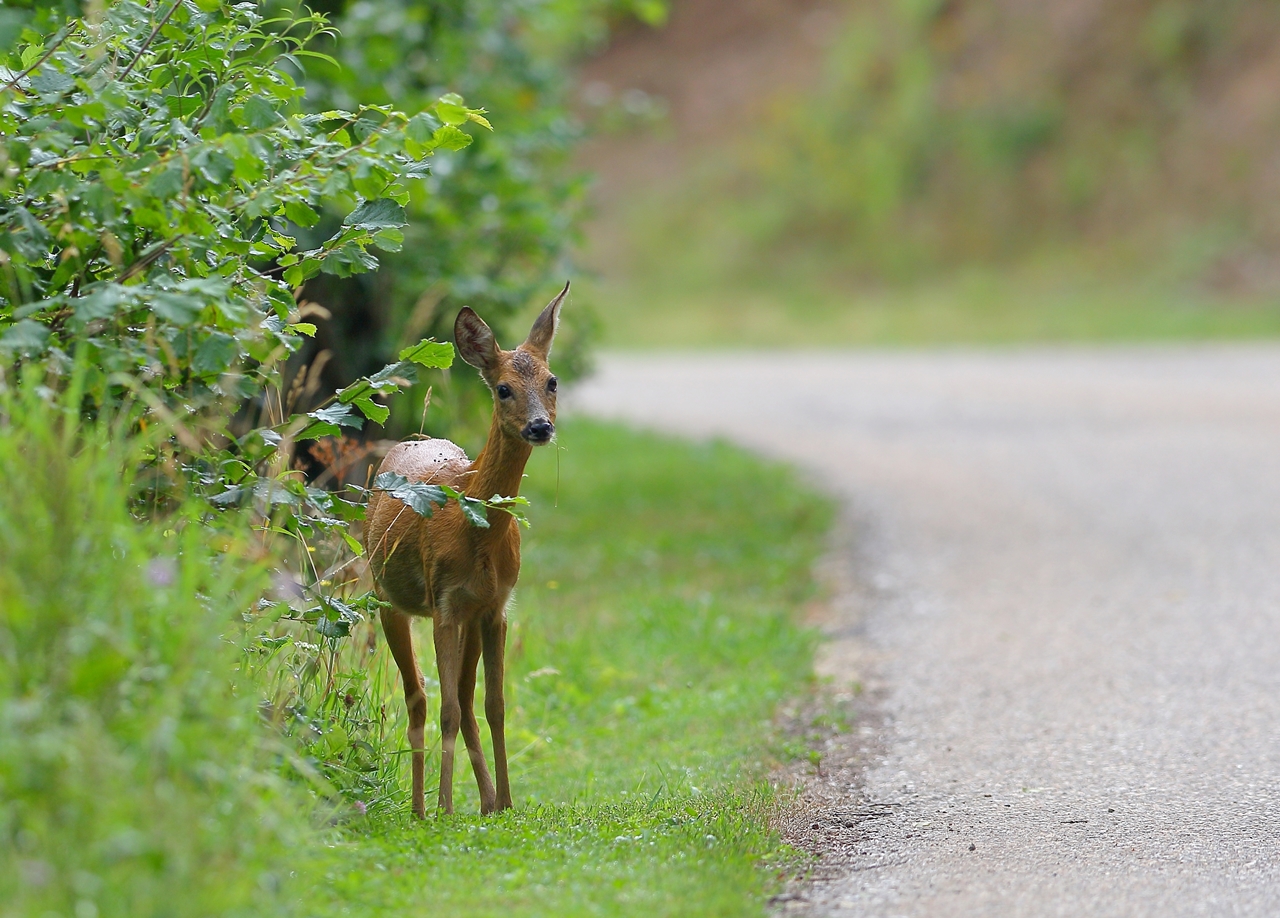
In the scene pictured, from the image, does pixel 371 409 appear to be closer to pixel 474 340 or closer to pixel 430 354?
pixel 430 354

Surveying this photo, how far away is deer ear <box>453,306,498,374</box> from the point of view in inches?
207

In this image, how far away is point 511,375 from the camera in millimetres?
5285

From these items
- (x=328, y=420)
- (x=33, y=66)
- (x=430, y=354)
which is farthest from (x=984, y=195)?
(x=33, y=66)

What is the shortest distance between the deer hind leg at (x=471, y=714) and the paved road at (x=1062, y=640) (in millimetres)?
1204

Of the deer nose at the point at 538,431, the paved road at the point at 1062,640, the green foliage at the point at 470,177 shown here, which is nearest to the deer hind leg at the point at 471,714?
the deer nose at the point at 538,431

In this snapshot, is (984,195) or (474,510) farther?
(984,195)

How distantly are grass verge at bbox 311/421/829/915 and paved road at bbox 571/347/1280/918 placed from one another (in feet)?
1.41

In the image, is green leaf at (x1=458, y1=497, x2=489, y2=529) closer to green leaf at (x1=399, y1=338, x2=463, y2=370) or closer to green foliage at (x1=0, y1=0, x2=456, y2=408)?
green leaf at (x1=399, y1=338, x2=463, y2=370)

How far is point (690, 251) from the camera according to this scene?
3516 centimetres

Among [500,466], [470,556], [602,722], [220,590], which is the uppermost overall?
[500,466]

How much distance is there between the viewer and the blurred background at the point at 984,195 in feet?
89.6

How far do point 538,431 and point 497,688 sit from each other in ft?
3.22

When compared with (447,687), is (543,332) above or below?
above

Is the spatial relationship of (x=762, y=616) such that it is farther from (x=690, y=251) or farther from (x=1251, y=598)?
(x=690, y=251)
